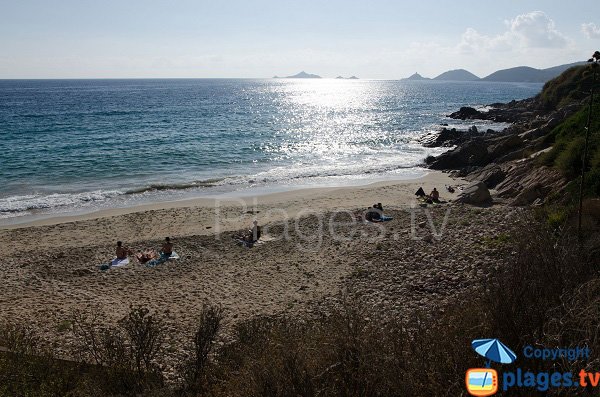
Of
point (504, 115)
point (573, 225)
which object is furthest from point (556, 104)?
point (573, 225)

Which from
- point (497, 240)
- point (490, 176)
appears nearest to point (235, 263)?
point (497, 240)

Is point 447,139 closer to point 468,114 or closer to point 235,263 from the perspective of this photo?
point 468,114

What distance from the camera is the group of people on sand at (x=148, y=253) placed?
14.3 metres

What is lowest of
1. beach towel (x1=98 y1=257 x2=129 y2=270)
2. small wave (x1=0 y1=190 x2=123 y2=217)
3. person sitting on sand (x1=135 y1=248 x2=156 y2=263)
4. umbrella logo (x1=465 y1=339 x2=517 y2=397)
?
beach towel (x1=98 y1=257 x2=129 y2=270)

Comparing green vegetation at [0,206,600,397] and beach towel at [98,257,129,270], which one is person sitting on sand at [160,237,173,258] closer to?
beach towel at [98,257,129,270]

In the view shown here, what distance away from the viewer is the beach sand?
10.9 metres

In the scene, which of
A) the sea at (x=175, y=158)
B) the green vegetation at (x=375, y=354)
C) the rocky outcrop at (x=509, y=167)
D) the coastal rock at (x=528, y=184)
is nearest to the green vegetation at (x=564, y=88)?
the sea at (x=175, y=158)

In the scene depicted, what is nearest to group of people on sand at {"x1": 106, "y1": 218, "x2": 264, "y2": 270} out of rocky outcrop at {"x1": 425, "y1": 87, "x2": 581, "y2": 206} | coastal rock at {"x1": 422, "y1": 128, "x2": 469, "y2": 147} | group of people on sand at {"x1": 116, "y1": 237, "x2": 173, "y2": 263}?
group of people on sand at {"x1": 116, "y1": 237, "x2": 173, "y2": 263}

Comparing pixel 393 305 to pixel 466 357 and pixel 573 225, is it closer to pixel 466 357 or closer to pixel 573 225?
pixel 573 225

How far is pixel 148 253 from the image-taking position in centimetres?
1467

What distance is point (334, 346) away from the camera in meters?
5.25

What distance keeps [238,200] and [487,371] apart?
60.8 ft

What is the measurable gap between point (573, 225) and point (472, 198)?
894 centimetres

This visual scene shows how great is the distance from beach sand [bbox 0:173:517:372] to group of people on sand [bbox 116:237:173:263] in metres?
0.34
